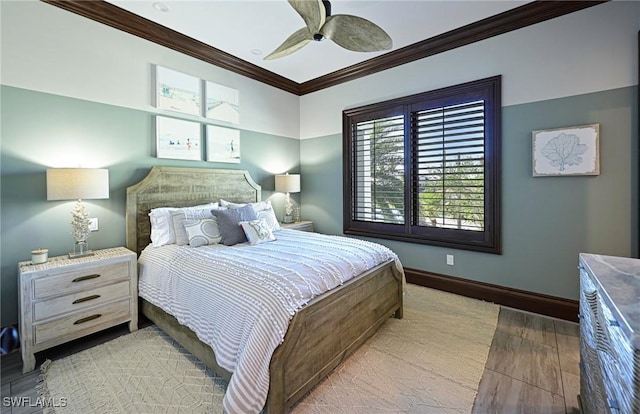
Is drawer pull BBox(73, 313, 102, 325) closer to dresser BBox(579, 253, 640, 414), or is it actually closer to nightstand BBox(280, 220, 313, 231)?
nightstand BBox(280, 220, 313, 231)

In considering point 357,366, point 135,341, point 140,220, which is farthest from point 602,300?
point 140,220

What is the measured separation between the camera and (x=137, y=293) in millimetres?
2658

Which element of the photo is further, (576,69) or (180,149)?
(180,149)

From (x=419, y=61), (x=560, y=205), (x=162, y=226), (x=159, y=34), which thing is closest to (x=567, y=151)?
(x=560, y=205)

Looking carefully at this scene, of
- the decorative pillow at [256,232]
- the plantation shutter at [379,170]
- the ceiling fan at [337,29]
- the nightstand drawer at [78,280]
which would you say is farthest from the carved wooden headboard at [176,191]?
the ceiling fan at [337,29]

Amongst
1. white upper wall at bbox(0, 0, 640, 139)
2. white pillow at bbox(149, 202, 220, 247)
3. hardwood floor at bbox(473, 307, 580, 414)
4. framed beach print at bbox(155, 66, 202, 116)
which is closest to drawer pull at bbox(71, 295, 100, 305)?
white pillow at bbox(149, 202, 220, 247)

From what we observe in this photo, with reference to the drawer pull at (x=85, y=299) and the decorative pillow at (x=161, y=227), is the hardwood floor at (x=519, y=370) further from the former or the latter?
the decorative pillow at (x=161, y=227)

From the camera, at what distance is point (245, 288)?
1.75 meters

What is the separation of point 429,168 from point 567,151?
1.33 metres

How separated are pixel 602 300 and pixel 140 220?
3.62 m

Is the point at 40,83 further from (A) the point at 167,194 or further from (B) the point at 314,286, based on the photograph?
(B) the point at 314,286

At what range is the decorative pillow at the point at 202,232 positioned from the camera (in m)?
2.80

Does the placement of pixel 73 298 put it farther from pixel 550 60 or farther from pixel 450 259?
pixel 550 60

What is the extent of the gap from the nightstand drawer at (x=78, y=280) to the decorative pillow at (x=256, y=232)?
3.60 ft
